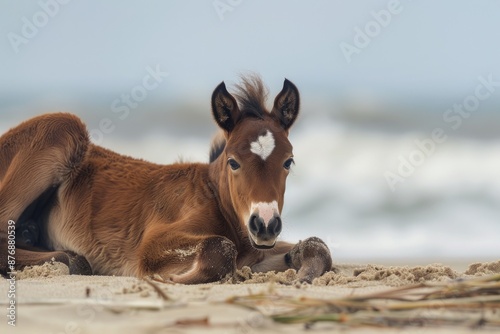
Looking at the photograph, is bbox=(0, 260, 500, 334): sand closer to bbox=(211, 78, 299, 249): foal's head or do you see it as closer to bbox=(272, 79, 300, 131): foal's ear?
bbox=(211, 78, 299, 249): foal's head

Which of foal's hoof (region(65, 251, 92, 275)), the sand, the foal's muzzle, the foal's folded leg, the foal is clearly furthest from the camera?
foal's hoof (region(65, 251, 92, 275))

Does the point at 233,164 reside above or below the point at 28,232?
above

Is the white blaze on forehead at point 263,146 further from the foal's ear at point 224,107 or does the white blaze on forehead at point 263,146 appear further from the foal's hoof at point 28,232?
the foal's hoof at point 28,232

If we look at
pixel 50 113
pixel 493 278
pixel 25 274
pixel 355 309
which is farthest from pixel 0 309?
pixel 50 113

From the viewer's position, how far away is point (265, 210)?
19.3 feet

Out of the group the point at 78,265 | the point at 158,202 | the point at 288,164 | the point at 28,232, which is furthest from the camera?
the point at 28,232

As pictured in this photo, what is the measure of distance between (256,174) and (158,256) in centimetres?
121

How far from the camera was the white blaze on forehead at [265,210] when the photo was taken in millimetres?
5813

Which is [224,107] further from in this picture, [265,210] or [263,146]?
[265,210]

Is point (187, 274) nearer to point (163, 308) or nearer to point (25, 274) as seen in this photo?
point (25, 274)

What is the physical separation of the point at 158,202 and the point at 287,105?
1.68 m

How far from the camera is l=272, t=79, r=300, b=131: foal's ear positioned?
7121 millimetres

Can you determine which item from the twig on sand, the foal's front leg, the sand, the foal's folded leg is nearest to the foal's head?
the foal's folded leg

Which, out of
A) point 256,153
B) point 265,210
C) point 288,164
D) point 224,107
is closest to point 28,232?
point 224,107
